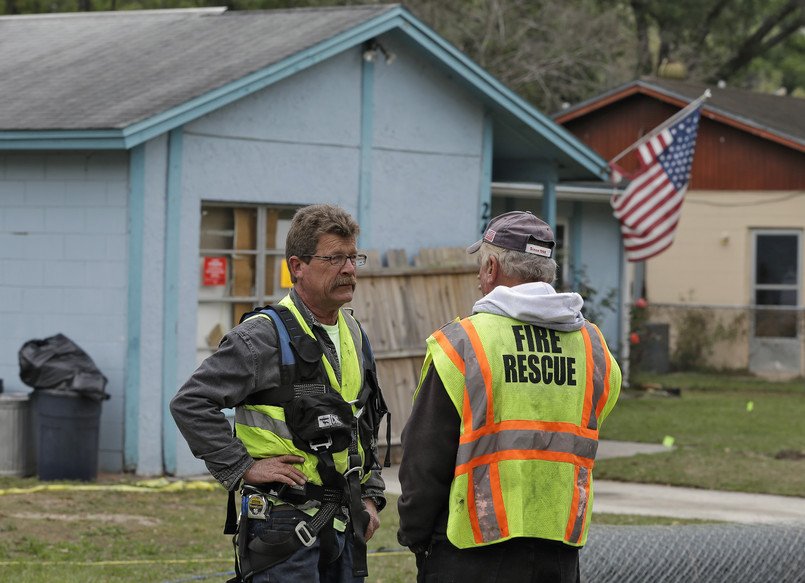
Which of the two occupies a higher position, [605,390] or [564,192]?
[564,192]

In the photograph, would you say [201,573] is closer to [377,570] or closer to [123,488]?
[377,570]

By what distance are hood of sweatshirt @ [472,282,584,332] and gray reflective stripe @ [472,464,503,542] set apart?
1.61 feet

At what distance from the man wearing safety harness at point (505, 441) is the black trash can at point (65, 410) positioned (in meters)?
6.97

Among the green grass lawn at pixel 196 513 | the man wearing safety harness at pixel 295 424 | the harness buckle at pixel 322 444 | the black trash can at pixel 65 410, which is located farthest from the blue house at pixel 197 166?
the harness buckle at pixel 322 444

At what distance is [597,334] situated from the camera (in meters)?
4.17

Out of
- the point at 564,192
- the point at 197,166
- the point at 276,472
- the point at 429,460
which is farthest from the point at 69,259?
the point at 564,192

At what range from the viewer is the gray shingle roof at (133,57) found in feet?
36.0

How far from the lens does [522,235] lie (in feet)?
13.2

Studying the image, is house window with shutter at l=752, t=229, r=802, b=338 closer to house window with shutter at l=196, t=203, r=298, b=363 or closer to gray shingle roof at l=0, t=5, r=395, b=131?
gray shingle roof at l=0, t=5, r=395, b=131

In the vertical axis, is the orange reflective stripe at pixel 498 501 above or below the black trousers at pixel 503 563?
above

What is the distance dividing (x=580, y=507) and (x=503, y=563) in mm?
321

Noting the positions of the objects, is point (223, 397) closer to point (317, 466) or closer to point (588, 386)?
point (317, 466)

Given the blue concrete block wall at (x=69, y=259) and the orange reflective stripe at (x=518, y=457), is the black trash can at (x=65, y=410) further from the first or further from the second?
the orange reflective stripe at (x=518, y=457)

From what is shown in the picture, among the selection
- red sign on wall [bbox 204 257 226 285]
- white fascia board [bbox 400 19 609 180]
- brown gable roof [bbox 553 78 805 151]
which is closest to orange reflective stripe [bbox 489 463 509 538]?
red sign on wall [bbox 204 257 226 285]
